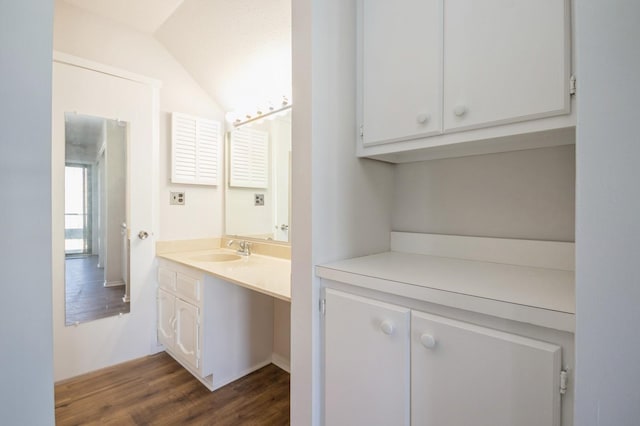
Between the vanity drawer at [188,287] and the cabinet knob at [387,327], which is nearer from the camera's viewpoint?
the cabinet knob at [387,327]

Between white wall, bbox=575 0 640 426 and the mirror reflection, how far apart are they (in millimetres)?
2650

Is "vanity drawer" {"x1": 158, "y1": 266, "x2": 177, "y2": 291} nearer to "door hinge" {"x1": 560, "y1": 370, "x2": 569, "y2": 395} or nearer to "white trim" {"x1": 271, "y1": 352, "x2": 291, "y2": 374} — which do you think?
"white trim" {"x1": 271, "y1": 352, "x2": 291, "y2": 374}

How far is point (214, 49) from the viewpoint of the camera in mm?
2289

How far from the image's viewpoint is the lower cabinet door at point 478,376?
0.70 m

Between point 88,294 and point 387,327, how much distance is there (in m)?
2.28

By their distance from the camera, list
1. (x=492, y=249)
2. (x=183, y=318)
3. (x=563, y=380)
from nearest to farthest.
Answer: (x=563, y=380) < (x=492, y=249) < (x=183, y=318)

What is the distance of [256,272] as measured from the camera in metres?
1.85

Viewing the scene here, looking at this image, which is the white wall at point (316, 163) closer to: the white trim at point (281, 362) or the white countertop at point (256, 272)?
the white countertop at point (256, 272)

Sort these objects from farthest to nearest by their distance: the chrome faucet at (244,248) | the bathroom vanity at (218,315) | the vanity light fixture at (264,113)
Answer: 1. the chrome faucet at (244,248)
2. the vanity light fixture at (264,113)
3. the bathroom vanity at (218,315)

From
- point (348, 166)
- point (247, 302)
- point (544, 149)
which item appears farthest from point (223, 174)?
point (544, 149)

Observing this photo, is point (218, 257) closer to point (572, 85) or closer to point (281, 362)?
point (281, 362)

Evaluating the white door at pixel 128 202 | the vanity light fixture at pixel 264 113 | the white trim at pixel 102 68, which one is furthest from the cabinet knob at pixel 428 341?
the white trim at pixel 102 68

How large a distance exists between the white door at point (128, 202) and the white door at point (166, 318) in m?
0.07

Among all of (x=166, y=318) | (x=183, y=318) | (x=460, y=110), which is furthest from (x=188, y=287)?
(x=460, y=110)
